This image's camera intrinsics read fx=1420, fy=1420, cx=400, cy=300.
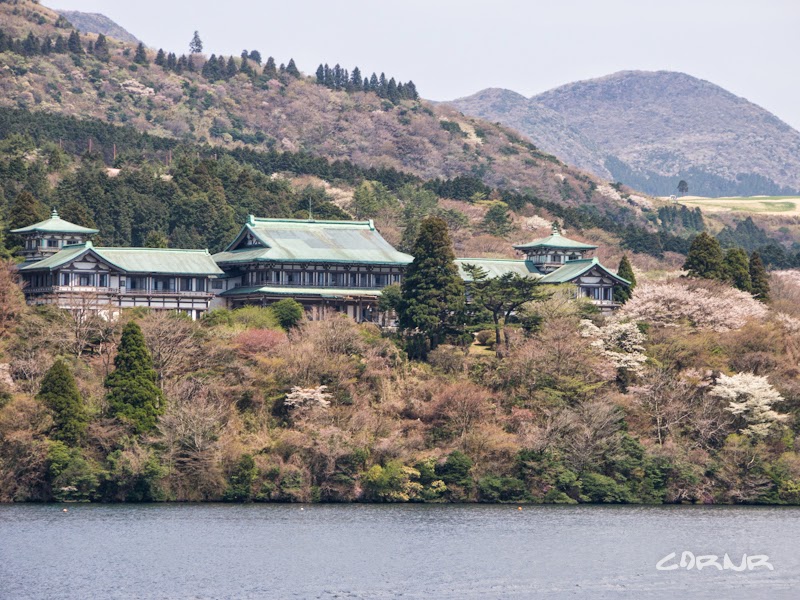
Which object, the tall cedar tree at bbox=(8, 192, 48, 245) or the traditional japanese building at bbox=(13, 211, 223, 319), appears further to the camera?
the tall cedar tree at bbox=(8, 192, 48, 245)

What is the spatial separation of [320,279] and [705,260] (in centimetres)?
2360

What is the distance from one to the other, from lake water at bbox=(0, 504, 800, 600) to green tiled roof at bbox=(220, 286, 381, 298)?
2139 cm

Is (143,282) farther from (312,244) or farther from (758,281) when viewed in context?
(758,281)

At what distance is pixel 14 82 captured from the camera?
16988cm

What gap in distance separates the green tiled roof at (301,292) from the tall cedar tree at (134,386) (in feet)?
56.6

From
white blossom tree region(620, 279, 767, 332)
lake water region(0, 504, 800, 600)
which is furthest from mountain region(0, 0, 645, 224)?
lake water region(0, 504, 800, 600)

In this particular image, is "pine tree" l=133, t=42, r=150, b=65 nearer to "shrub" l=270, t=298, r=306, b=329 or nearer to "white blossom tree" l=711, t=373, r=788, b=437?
"shrub" l=270, t=298, r=306, b=329

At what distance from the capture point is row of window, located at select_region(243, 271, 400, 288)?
83438 millimetres

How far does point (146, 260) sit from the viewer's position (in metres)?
82.2

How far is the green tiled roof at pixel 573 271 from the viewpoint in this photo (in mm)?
85606

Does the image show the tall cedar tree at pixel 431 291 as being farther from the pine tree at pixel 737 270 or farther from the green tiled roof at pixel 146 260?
the pine tree at pixel 737 270

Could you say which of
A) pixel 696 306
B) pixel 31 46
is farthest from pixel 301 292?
pixel 31 46

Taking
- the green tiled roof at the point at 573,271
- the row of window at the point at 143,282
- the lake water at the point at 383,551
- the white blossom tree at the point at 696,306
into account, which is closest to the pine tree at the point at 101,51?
the row of window at the point at 143,282

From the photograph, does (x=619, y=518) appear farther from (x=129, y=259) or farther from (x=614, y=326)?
(x=129, y=259)
